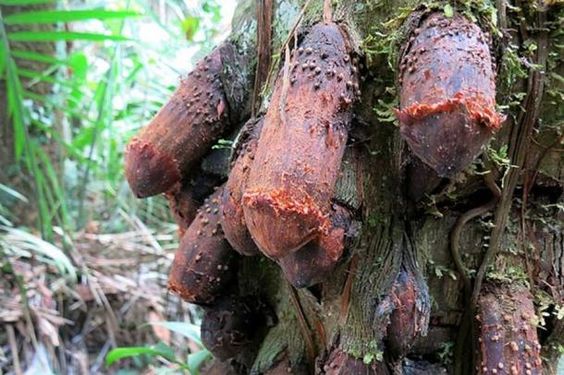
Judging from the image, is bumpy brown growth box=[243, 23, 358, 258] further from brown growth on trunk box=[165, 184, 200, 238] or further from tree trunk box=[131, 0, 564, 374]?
brown growth on trunk box=[165, 184, 200, 238]

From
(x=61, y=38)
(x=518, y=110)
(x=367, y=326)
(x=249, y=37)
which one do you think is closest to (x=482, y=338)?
(x=367, y=326)

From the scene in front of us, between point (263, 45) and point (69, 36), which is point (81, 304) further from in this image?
point (263, 45)

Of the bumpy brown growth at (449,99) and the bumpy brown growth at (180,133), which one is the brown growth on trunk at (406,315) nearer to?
the bumpy brown growth at (449,99)

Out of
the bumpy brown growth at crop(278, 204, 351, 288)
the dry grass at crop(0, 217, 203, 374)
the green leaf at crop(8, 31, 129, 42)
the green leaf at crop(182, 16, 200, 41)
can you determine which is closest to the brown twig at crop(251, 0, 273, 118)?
the bumpy brown growth at crop(278, 204, 351, 288)

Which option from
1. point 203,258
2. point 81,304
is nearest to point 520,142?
point 203,258

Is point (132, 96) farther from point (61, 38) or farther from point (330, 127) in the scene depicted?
point (330, 127)
